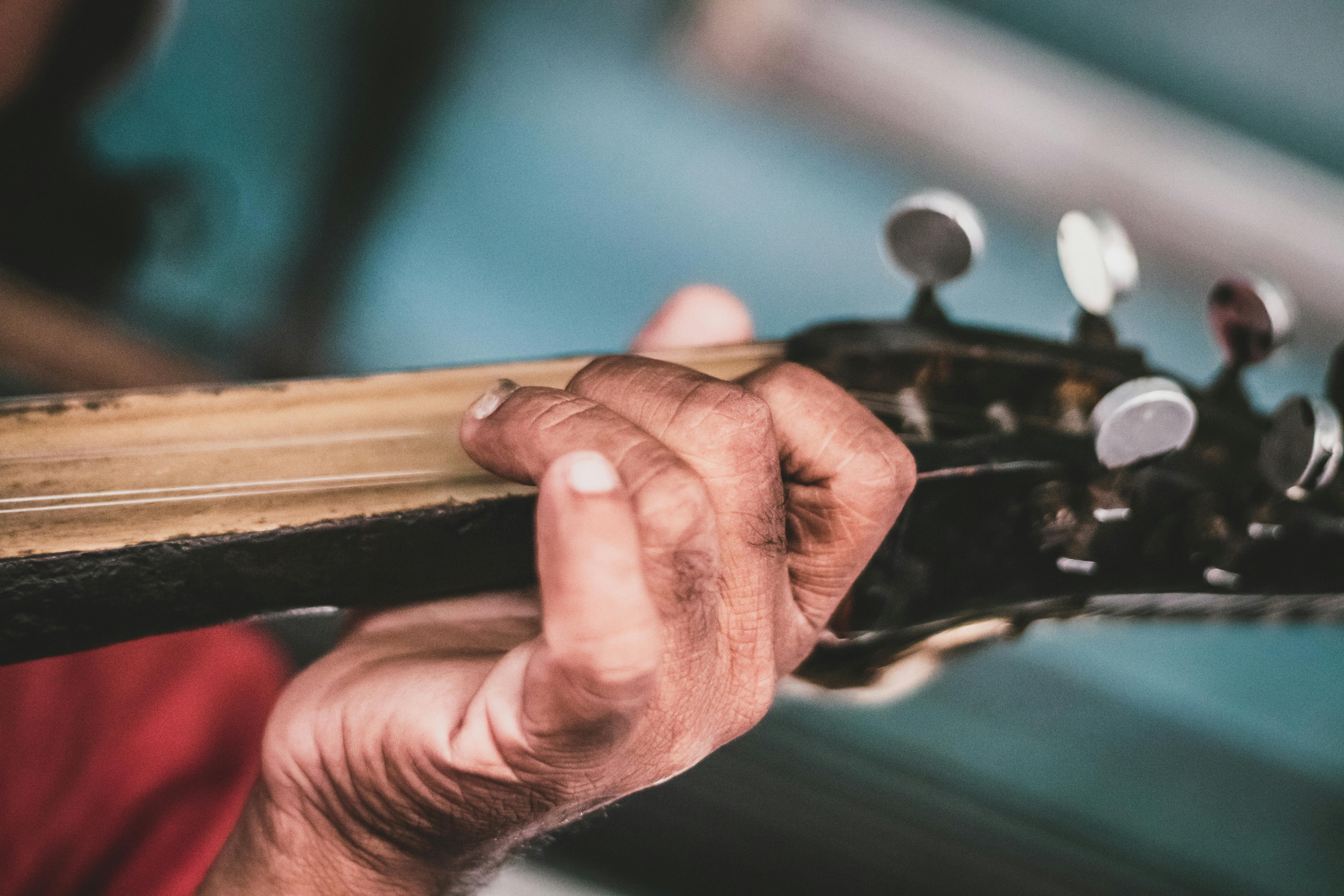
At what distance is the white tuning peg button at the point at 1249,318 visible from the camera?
2.61 ft

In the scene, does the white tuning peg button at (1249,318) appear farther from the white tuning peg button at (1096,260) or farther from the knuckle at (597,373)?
the knuckle at (597,373)

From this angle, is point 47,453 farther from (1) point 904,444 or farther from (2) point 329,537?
(1) point 904,444

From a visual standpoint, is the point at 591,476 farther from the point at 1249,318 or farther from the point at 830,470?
the point at 1249,318

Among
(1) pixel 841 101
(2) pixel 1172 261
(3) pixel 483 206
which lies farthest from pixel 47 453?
(2) pixel 1172 261

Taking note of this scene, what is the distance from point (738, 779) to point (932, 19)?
1.62m

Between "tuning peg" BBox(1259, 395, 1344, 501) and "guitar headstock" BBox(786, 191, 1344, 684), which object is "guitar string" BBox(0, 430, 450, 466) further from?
"tuning peg" BBox(1259, 395, 1344, 501)

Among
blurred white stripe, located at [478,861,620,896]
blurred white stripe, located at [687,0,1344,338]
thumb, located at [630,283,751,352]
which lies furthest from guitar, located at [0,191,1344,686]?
blurred white stripe, located at [478,861,620,896]

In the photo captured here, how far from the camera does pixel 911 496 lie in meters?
0.61

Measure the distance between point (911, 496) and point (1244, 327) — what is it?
20.3 inches

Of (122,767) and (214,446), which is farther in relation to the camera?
(122,767)

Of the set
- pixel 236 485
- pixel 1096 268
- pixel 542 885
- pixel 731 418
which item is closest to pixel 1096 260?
pixel 1096 268

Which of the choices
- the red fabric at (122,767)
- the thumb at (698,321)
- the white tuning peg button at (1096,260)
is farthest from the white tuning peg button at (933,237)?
the red fabric at (122,767)

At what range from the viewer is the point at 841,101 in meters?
1.52

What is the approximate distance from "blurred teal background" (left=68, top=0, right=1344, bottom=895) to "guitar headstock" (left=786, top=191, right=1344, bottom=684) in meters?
0.91
